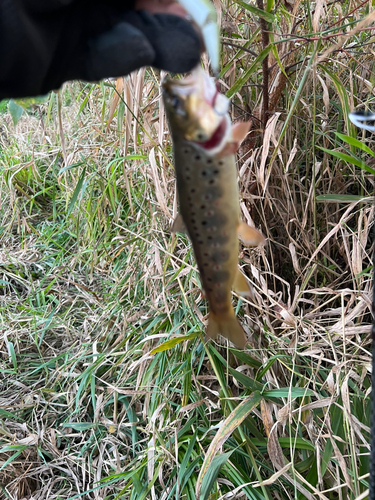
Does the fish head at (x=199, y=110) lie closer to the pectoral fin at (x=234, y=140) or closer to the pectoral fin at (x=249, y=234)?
the pectoral fin at (x=234, y=140)

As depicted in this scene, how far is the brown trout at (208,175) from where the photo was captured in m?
0.61

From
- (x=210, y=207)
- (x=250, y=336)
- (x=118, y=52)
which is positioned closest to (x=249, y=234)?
(x=210, y=207)

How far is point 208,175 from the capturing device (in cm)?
65

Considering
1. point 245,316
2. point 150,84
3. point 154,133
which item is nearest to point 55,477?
point 245,316

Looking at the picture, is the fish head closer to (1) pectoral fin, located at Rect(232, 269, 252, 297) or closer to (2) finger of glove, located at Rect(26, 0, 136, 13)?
(2) finger of glove, located at Rect(26, 0, 136, 13)

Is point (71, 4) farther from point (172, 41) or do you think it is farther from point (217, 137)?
point (217, 137)

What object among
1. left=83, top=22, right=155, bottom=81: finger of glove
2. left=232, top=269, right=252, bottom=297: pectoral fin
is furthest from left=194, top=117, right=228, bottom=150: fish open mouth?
left=232, top=269, right=252, bottom=297: pectoral fin

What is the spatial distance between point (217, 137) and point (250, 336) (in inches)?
40.1

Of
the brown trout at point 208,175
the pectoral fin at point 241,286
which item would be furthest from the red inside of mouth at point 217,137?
the pectoral fin at point 241,286

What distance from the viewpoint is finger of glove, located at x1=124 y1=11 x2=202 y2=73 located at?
21.8 inches

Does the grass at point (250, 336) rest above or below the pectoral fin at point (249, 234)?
below

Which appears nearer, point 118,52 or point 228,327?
point 118,52

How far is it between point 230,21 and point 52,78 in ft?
3.41

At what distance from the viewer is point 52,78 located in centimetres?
62
